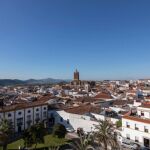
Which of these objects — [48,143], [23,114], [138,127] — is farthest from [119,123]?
[23,114]

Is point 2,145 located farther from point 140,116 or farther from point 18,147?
point 140,116

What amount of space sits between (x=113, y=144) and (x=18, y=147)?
23.4 meters

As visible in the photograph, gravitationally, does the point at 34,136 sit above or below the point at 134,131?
above

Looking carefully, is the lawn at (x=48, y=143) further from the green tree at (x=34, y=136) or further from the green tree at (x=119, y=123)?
the green tree at (x=119, y=123)

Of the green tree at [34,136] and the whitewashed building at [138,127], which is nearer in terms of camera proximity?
the green tree at [34,136]

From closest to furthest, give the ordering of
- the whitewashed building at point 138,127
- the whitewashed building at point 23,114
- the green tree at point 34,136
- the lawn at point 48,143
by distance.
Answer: the green tree at point 34,136
the whitewashed building at point 138,127
the lawn at point 48,143
the whitewashed building at point 23,114

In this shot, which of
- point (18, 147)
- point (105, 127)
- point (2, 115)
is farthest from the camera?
point (2, 115)

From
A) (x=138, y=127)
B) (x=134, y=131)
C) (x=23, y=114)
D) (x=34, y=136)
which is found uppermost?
(x=23, y=114)

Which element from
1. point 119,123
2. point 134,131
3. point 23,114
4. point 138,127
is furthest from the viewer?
point 23,114

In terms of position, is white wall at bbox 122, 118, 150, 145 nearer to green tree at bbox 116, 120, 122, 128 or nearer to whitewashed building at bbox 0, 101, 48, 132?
green tree at bbox 116, 120, 122, 128

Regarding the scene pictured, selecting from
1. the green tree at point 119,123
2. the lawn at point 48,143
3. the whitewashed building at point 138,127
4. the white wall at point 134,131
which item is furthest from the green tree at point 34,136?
the green tree at point 119,123

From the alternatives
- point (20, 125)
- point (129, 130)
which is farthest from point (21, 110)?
point (129, 130)

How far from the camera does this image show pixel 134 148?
41.6m

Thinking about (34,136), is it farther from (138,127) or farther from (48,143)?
(138,127)
